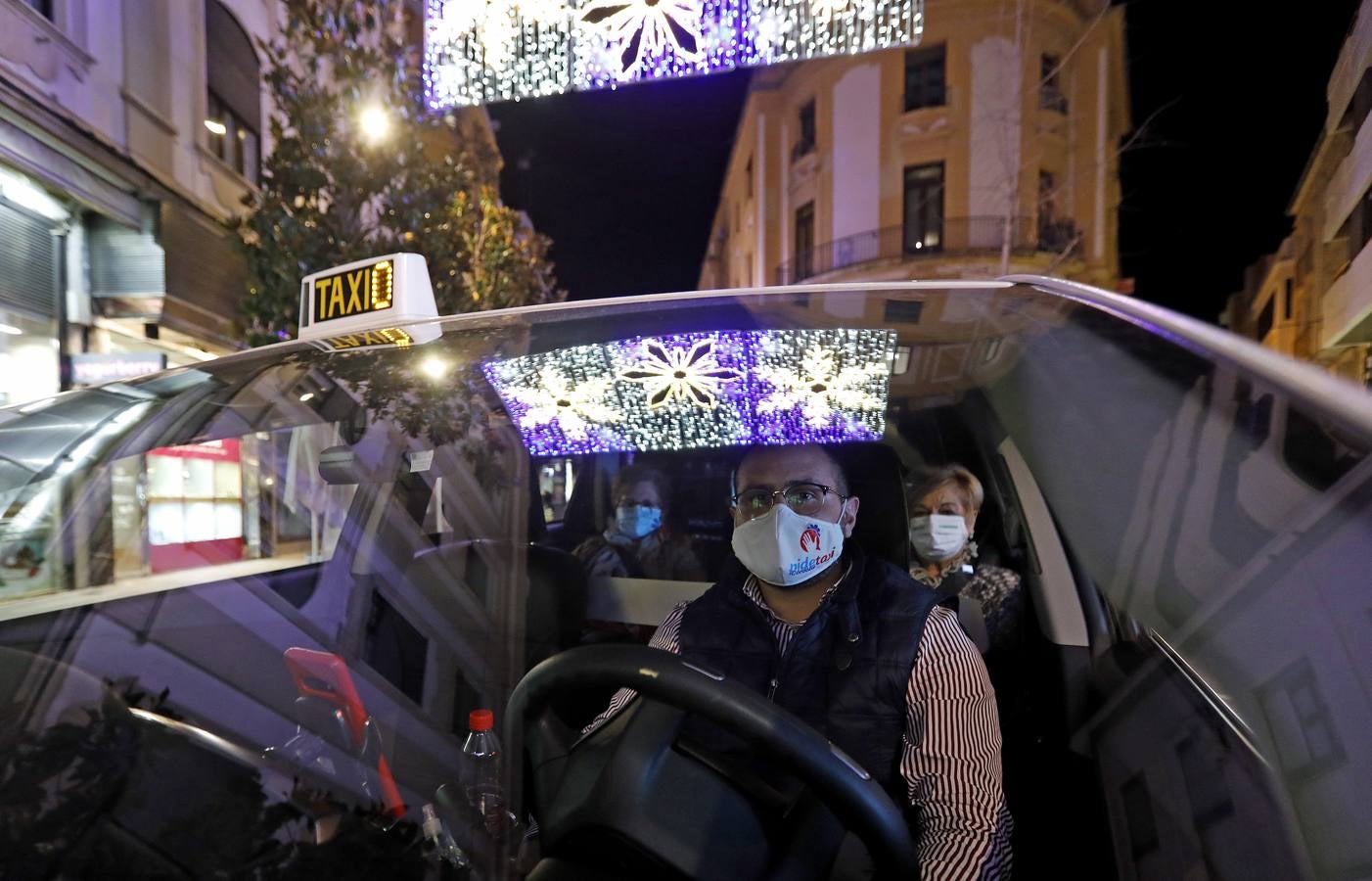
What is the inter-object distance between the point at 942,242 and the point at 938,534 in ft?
53.6

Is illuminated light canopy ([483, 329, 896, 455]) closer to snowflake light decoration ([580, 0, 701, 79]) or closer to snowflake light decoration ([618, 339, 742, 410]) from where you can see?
snowflake light decoration ([618, 339, 742, 410])

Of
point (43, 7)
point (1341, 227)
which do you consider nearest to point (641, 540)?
point (1341, 227)

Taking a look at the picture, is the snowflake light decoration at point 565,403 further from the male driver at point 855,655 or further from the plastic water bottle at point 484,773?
the plastic water bottle at point 484,773

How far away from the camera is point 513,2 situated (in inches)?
124

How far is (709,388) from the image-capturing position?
205cm

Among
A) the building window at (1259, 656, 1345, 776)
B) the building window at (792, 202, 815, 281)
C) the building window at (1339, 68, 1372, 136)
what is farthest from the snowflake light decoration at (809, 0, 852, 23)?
the building window at (792, 202, 815, 281)

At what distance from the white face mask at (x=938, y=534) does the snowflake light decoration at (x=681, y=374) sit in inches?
30.0

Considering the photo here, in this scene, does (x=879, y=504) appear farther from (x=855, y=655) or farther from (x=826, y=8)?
(x=826, y=8)

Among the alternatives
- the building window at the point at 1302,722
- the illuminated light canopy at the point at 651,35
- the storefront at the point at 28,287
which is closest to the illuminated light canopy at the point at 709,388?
the building window at the point at 1302,722

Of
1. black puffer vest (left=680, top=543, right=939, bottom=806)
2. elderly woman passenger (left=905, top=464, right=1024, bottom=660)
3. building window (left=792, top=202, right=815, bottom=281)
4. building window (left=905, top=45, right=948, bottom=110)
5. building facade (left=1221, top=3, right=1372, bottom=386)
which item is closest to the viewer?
black puffer vest (left=680, top=543, right=939, bottom=806)

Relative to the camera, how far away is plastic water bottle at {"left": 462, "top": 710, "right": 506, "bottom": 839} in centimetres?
127

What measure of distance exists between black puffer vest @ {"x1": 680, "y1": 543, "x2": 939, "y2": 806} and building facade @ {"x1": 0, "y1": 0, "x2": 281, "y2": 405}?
592cm

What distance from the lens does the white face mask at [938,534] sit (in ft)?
7.74

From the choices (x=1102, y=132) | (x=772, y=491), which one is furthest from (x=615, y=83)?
(x=1102, y=132)
